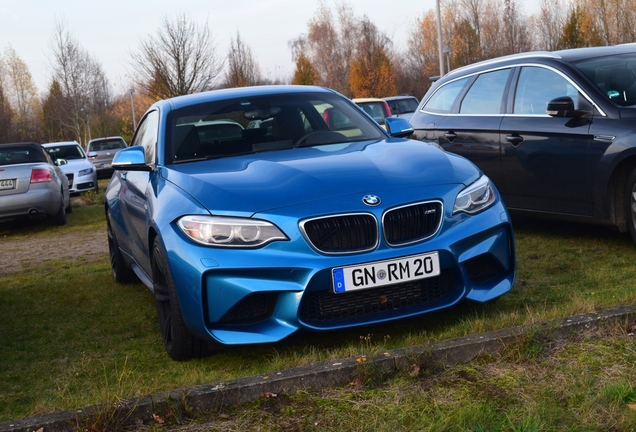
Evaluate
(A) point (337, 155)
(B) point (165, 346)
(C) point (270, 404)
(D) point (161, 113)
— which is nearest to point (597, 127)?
(A) point (337, 155)

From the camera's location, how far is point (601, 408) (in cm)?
314

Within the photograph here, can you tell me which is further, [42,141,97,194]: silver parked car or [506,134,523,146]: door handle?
[42,141,97,194]: silver parked car

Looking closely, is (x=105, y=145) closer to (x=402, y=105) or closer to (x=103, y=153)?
(x=103, y=153)

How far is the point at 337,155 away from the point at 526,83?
3.11 metres

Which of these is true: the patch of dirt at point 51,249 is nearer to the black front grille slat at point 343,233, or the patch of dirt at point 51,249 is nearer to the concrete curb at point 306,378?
the black front grille slat at point 343,233

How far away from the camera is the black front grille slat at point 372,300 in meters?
4.30

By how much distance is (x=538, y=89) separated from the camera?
24.5 ft

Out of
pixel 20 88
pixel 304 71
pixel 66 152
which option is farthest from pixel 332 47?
pixel 66 152

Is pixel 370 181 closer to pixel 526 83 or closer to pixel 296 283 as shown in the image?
pixel 296 283

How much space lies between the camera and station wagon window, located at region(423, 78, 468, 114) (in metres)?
8.61

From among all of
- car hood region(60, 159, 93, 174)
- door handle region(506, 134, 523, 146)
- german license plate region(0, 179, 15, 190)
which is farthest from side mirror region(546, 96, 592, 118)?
car hood region(60, 159, 93, 174)

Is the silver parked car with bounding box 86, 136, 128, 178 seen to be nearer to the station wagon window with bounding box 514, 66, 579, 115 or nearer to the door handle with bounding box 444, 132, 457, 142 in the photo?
the door handle with bounding box 444, 132, 457, 142

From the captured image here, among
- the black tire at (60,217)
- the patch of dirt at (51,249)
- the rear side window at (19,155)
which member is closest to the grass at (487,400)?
the patch of dirt at (51,249)

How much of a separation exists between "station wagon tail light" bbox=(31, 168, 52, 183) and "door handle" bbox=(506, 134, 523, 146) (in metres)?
9.04
